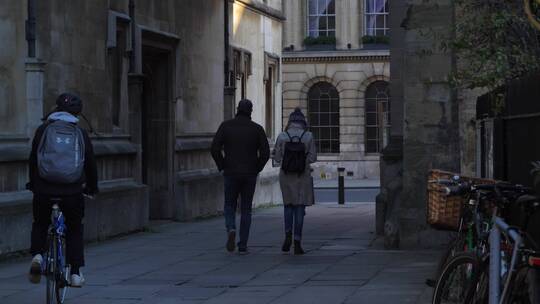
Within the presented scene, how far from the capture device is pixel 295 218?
1458cm

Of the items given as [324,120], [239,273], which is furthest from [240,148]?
[324,120]

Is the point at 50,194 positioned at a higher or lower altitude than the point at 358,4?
lower

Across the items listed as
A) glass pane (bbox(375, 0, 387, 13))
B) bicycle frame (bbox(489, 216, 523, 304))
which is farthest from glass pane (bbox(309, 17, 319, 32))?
bicycle frame (bbox(489, 216, 523, 304))

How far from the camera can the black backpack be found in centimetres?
1446

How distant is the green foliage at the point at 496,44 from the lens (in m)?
10.2

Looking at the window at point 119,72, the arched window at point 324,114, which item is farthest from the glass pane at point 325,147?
the window at point 119,72

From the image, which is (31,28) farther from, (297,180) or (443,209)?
(443,209)

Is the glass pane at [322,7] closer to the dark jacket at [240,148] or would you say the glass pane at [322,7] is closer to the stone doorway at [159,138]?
the stone doorway at [159,138]

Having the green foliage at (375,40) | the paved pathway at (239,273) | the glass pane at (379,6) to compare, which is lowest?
the paved pathway at (239,273)

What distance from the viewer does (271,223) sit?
21.2 meters

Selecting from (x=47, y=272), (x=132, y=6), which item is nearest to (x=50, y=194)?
(x=47, y=272)

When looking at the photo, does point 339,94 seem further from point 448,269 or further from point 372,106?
point 448,269

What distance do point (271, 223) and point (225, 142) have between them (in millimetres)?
6712

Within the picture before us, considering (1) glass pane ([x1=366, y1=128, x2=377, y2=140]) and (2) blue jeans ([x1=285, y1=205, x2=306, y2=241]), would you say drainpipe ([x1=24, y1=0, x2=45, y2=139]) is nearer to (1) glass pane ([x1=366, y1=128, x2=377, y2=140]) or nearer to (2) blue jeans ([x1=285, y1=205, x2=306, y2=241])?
(2) blue jeans ([x1=285, y1=205, x2=306, y2=241])
